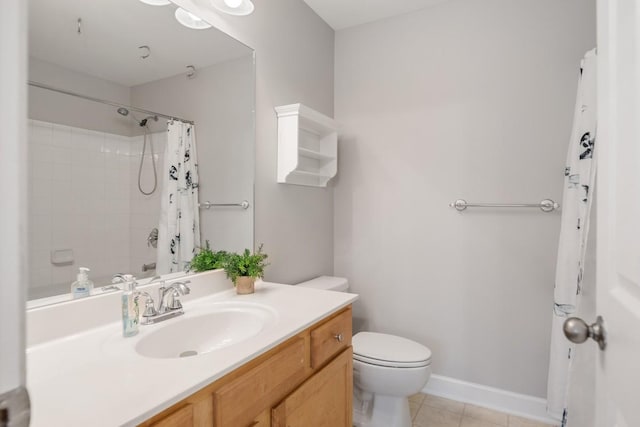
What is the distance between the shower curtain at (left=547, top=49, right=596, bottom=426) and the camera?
1.45 m

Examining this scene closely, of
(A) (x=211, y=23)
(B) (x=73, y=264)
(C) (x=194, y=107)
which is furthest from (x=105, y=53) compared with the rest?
(B) (x=73, y=264)

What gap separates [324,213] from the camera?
2.33 meters

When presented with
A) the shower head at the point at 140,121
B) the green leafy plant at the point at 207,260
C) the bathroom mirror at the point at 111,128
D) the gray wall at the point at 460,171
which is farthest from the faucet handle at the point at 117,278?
the gray wall at the point at 460,171

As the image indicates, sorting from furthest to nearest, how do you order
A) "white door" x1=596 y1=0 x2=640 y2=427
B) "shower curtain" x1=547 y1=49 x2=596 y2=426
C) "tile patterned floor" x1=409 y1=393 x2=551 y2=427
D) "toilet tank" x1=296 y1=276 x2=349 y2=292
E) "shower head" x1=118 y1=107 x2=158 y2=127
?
1. "toilet tank" x1=296 y1=276 x2=349 y2=292
2. "tile patterned floor" x1=409 y1=393 x2=551 y2=427
3. "shower curtain" x1=547 y1=49 x2=596 y2=426
4. "shower head" x1=118 y1=107 x2=158 y2=127
5. "white door" x1=596 y1=0 x2=640 y2=427

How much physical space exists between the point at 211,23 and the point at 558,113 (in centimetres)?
182

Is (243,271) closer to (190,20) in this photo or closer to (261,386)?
(261,386)

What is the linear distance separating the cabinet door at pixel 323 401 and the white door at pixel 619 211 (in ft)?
2.50

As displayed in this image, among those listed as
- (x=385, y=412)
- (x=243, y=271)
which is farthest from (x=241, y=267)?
(x=385, y=412)

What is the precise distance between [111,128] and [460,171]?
181cm

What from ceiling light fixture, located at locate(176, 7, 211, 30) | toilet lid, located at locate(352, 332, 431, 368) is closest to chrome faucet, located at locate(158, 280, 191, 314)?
toilet lid, located at locate(352, 332, 431, 368)

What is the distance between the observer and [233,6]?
142 centimetres

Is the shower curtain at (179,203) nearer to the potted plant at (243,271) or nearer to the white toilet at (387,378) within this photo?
the potted plant at (243,271)

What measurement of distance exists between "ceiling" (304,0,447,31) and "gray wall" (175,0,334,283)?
7 centimetres

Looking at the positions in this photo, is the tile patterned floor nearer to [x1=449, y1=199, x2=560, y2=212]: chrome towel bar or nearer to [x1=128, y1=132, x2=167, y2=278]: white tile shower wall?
[x1=449, y1=199, x2=560, y2=212]: chrome towel bar
